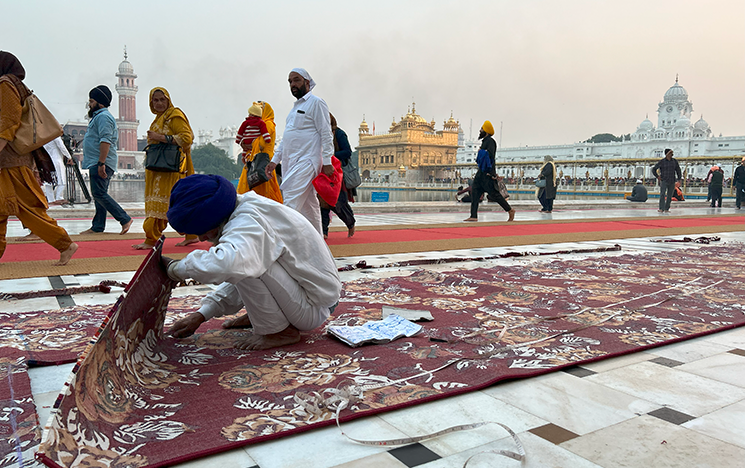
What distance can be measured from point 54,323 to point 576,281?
8.86 ft

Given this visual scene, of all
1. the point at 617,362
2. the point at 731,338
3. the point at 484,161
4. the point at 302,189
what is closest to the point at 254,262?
the point at 617,362

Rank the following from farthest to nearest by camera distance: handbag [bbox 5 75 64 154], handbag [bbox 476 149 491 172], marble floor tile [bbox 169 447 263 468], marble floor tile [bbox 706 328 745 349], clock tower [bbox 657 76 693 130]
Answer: clock tower [bbox 657 76 693 130] → handbag [bbox 476 149 491 172] → handbag [bbox 5 75 64 154] → marble floor tile [bbox 706 328 745 349] → marble floor tile [bbox 169 447 263 468]

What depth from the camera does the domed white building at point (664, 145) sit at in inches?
2126

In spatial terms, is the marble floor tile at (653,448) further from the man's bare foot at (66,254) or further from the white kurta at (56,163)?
the white kurta at (56,163)

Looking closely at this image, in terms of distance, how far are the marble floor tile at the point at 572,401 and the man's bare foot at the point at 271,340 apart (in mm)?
Result: 704

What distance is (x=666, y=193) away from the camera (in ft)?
38.4

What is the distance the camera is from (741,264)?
398 cm

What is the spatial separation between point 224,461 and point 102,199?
4275mm

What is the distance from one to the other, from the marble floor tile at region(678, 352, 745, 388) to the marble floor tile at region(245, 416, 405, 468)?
1.09m

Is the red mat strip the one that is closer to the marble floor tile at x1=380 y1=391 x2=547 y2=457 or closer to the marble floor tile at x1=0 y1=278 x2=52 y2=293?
the marble floor tile at x1=0 y1=278 x2=52 y2=293

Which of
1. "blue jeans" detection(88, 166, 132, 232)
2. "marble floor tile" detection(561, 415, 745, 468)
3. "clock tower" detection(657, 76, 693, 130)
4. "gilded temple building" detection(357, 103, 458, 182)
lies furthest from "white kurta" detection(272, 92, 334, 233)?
"clock tower" detection(657, 76, 693, 130)

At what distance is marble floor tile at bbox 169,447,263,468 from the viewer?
1141mm

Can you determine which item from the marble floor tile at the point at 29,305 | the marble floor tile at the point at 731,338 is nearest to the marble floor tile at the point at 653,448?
the marble floor tile at the point at 731,338

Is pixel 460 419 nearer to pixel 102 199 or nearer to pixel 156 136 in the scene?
pixel 156 136
